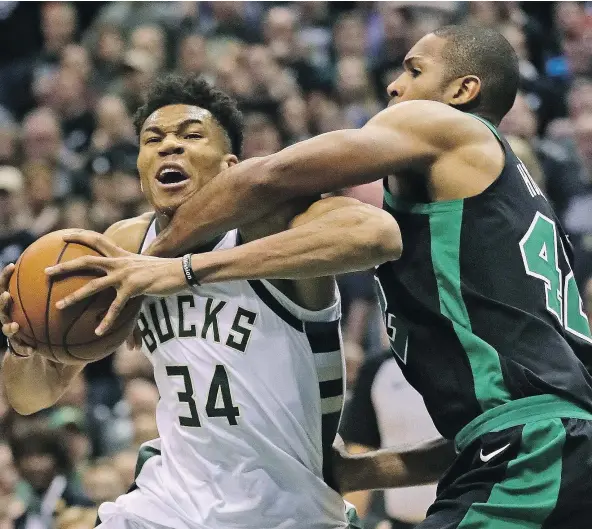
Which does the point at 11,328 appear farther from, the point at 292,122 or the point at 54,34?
the point at 54,34

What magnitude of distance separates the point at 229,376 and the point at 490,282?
90 centimetres

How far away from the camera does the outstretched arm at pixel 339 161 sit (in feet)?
11.1

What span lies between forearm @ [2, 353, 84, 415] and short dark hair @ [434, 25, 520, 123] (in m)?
1.69

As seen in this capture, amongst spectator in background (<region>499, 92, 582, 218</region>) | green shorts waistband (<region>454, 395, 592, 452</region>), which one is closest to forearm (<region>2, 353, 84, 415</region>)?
green shorts waistband (<region>454, 395, 592, 452</region>)

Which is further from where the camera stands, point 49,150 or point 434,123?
point 49,150

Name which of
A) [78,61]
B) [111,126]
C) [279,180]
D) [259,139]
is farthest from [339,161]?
[78,61]

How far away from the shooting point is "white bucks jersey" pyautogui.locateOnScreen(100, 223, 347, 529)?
3688 mm

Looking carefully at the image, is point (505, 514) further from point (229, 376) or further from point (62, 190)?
point (62, 190)

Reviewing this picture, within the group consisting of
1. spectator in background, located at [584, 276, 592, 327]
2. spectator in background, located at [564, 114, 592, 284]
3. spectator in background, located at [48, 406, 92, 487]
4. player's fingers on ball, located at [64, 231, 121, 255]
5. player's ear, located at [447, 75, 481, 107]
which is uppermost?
player's ear, located at [447, 75, 481, 107]

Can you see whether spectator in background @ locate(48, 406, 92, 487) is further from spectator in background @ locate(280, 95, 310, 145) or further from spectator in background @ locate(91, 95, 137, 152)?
spectator in background @ locate(280, 95, 310, 145)

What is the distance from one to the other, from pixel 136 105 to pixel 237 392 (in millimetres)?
5630

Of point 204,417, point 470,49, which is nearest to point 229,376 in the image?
point 204,417

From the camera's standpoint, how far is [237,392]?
12.1 feet

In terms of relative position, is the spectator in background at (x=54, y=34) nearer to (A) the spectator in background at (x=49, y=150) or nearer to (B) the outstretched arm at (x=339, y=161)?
(A) the spectator in background at (x=49, y=150)
